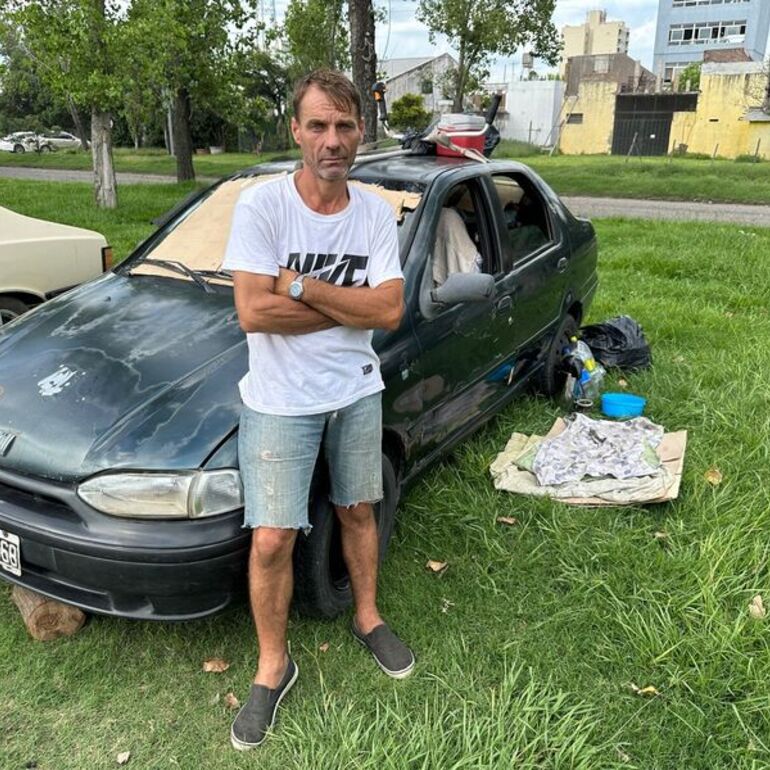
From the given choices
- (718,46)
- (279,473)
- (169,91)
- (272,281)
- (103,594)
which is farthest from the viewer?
(718,46)

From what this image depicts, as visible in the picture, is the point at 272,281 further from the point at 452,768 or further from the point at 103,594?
the point at 452,768

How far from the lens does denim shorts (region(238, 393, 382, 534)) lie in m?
2.09

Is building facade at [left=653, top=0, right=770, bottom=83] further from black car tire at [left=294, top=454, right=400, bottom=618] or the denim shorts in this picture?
the denim shorts

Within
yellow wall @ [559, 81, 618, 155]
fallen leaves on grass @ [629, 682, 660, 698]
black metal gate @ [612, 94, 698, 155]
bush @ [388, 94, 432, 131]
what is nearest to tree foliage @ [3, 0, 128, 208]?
fallen leaves on grass @ [629, 682, 660, 698]

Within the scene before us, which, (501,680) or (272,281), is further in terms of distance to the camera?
(501,680)

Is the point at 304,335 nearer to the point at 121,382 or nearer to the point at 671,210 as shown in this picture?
the point at 121,382

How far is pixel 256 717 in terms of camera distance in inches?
88.2

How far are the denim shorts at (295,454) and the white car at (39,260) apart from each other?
3.20 metres

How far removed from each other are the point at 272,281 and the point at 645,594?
1.92 meters

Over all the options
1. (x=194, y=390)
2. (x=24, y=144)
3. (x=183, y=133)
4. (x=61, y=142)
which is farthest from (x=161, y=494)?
(x=61, y=142)

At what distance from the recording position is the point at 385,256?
2098mm

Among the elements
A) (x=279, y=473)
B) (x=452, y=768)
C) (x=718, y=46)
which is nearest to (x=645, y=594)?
(x=452, y=768)

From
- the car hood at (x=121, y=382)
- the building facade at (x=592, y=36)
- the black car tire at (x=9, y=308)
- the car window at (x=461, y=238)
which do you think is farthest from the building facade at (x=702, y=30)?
the car hood at (x=121, y=382)

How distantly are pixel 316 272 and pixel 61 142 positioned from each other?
45.8 m
